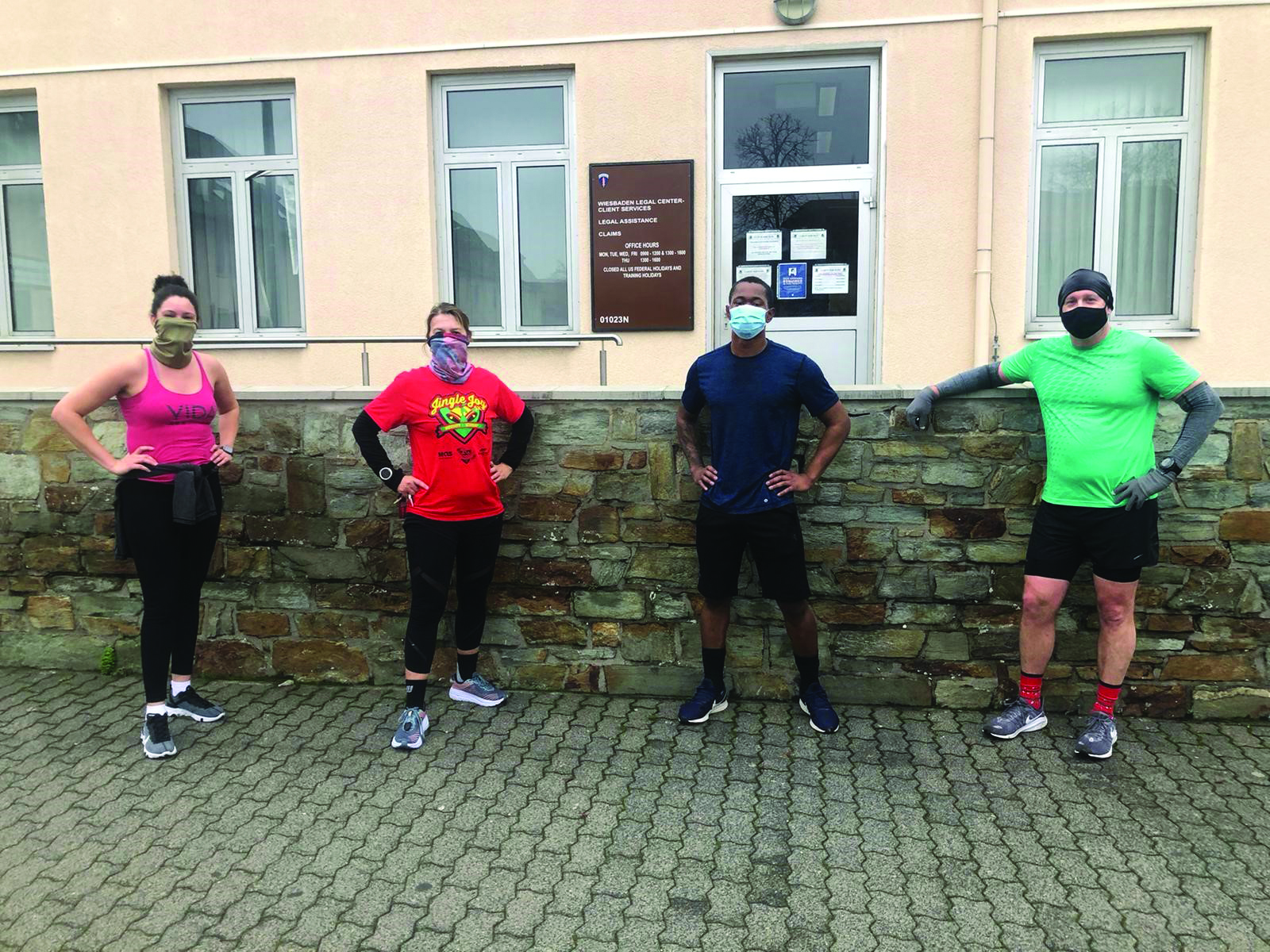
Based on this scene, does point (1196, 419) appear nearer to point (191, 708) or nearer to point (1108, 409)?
point (1108, 409)

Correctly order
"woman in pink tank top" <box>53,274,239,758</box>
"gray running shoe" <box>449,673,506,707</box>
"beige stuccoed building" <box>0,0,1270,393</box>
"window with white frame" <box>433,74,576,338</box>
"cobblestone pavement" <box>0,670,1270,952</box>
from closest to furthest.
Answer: "cobblestone pavement" <box>0,670,1270,952</box>
"woman in pink tank top" <box>53,274,239,758</box>
"gray running shoe" <box>449,673,506,707</box>
"beige stuccoed building" <box>0,0,1270,393</box>
"window with white frame" <box>433,74,576,338</box>

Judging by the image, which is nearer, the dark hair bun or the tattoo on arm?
the dark hair bun

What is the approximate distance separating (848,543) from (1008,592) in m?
0.72

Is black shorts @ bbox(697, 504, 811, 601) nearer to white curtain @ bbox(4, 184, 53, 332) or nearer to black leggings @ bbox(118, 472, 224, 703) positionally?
black leggings @ bbox(118, 472, 224, 703)

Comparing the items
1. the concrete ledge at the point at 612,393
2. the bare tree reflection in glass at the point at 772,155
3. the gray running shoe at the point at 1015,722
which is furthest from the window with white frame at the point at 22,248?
the gray running shoe at the point at 1015,722

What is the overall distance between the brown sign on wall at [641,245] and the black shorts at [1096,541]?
381 cm

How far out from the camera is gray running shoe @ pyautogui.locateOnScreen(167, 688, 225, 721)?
3799 millimetres

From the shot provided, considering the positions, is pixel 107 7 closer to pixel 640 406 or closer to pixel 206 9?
pixel 206 9

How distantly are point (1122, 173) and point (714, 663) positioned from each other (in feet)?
17.6

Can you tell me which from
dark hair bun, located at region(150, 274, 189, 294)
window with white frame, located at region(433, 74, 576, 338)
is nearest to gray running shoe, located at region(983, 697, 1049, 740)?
dark hair bun, located at region(150, 274, 189, 294)

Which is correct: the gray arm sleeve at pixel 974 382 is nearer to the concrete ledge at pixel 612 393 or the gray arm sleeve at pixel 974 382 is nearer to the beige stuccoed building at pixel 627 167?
the concrete ledge at pixel 612 393

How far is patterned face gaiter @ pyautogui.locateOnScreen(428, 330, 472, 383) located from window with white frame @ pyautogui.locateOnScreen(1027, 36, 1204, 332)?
486 centimetres

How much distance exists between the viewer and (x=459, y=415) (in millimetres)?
3578

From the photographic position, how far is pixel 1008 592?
12.5 feet
